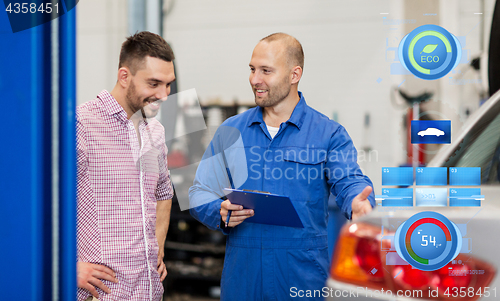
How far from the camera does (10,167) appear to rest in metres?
0.93

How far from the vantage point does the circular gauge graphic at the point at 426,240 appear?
1.10 meters

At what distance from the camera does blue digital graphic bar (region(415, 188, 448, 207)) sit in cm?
116

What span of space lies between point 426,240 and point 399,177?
0.19 metres

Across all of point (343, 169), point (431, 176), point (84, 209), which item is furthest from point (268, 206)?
point (84, 209)

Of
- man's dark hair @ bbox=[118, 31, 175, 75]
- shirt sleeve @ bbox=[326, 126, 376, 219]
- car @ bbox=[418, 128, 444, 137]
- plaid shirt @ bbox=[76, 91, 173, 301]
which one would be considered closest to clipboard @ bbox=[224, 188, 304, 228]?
shirt sleeve @ bbox=[326, 126, 376, 219]

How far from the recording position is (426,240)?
1.13 m

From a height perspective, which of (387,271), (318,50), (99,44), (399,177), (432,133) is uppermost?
(318,50)

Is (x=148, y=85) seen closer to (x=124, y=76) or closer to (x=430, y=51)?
(x=124, y=76)

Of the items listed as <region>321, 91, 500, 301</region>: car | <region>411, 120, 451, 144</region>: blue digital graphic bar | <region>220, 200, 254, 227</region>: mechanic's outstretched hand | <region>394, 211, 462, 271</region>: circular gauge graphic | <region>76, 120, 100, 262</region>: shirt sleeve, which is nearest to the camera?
<region>321, 91, 500, 301</region>: car

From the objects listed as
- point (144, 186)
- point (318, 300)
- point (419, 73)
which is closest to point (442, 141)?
point (419, 73)

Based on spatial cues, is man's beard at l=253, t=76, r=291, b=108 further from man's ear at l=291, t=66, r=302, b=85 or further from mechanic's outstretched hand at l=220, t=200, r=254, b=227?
mechanic's outstretched hand at l=220, t=200, r=254, b=227

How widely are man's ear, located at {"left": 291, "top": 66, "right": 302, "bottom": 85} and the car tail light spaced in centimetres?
77

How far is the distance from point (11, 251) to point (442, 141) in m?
1.18

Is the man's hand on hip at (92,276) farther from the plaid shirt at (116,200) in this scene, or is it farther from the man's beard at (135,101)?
the man's beard at (135,101)
